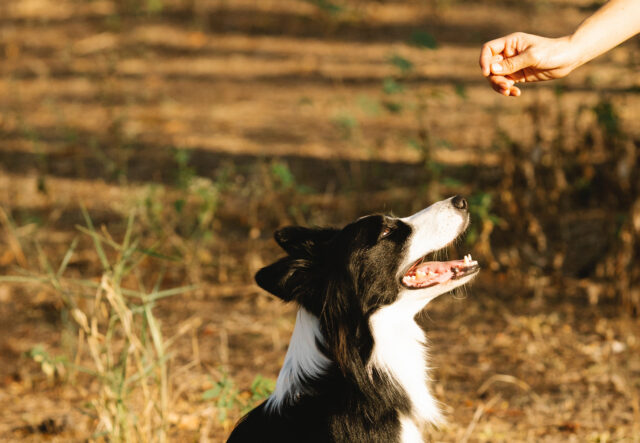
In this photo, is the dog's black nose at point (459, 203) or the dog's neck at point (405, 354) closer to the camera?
the dog's neck at point (405, 354)

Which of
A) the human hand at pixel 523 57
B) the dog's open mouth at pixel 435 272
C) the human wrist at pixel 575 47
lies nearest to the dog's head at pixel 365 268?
the dog's open mouth at pixel 435 272

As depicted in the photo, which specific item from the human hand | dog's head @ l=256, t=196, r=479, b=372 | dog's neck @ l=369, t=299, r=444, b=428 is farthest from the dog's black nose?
the human hand

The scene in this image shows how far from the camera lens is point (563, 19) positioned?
A: 1044 centimetres

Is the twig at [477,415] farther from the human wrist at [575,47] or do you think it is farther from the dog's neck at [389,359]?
the human wrist at [575,47]

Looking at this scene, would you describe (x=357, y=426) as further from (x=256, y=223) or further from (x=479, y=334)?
(x=256, y=223)

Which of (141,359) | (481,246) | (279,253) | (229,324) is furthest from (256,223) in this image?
(141,359)

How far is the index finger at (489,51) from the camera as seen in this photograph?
8.42 feet

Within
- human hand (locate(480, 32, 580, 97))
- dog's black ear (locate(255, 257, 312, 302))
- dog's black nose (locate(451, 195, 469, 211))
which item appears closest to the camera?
human hand (locate(480, 32, 580, 97))

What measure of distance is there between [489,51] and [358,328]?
1.08 metres

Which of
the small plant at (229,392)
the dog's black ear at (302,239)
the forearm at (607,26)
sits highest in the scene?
the forearm at (607,26)

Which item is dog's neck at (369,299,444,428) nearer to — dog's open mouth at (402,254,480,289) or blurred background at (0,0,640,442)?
dog's open mouth at (402,254,480,289)

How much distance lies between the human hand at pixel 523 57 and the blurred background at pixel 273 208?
1508 mm

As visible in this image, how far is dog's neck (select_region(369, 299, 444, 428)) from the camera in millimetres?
2955

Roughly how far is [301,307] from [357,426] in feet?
1.53
